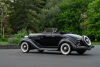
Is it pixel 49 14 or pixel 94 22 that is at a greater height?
pixel 49 14

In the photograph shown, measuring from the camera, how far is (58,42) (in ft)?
49.3

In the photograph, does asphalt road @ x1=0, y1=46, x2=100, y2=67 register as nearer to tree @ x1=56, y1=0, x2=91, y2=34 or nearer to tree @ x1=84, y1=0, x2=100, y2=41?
tree @ x1=84, y1=0, x2=100, y2=41

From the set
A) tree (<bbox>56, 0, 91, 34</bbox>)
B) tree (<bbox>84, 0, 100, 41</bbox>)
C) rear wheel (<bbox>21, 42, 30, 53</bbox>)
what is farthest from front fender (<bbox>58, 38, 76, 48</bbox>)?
tree (<bbox>56, 0, 91, 34</bbox>)

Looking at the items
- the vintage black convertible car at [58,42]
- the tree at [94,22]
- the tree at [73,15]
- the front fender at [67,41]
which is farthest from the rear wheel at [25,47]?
the tree at [73,15]

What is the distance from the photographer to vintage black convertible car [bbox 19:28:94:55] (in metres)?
14.6

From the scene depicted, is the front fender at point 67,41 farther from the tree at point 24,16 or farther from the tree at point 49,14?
the tree at point 49,14

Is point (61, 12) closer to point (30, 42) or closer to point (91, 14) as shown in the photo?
point (91, 14)

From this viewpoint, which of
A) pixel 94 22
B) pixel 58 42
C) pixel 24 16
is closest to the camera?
pixel 58 42

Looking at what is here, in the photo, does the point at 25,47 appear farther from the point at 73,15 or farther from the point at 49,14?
the point at 73,15

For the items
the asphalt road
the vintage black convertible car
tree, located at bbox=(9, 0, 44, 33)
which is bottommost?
the asphalt road

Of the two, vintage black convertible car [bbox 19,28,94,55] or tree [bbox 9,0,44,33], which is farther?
tree [bbox 9,0,44,33]

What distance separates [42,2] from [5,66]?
51.5 metres

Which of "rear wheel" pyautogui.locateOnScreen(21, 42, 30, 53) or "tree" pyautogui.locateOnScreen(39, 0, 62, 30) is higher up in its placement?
"tree" pyautogui.locateOnScreen(39, 0, 62, 30)

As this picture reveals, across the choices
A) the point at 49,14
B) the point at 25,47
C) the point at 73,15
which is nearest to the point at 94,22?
the point at 73,15
